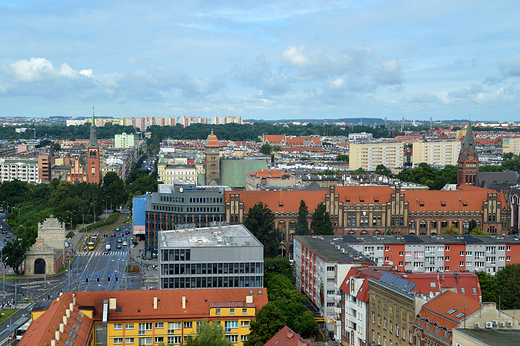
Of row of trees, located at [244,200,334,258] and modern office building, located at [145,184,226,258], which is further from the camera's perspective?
modern office building, located at [145,184,226,258]

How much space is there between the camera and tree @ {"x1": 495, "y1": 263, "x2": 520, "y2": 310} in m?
94.1

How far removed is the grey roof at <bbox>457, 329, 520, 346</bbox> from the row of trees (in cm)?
7246

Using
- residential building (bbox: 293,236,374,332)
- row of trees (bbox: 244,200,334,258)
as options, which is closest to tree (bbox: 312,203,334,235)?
row of trees (bbox: 244,200,334,258)

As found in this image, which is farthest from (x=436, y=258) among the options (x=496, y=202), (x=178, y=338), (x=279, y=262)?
(x=178, y=338)

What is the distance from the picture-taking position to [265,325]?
72.0 m

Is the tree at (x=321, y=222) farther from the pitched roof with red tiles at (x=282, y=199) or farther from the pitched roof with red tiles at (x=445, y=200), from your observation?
the pitched roof with red tiles at (x=445, y=200)

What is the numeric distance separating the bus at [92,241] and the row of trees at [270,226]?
Result: 133 feet

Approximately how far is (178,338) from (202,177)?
125m

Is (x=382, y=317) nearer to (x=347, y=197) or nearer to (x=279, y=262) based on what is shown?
(x=279, y=262)

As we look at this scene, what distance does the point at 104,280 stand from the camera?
121m

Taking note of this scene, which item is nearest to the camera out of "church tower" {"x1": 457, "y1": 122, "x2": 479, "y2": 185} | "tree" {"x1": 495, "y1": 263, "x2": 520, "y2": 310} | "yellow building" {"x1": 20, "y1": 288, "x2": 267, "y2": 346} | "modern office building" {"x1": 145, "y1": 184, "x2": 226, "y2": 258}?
"yellow building" {"x1": 20, "y1": 288, "x2": 267, "y2": 346}

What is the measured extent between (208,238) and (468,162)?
10937cm

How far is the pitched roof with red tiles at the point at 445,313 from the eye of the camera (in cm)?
6138

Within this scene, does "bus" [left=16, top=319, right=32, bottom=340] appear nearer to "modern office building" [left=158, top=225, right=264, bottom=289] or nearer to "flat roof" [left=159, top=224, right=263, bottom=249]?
"modern office building" [left=158, top=225, right=264, bottom=289]
